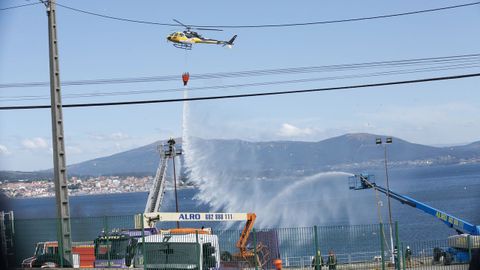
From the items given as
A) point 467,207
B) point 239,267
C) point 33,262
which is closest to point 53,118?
point 33,262

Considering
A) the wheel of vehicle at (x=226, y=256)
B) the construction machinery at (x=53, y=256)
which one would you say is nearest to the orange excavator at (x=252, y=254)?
the wheel of vehicle at (x=226, y=256)

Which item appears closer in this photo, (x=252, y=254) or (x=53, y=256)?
(x=53, y=256)

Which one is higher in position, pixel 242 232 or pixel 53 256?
pixel 242 232

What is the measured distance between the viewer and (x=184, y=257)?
80.0 ft

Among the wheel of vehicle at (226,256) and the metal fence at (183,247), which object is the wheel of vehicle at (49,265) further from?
the wheel of vehicle at (226,256)

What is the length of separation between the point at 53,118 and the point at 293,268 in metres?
12.1

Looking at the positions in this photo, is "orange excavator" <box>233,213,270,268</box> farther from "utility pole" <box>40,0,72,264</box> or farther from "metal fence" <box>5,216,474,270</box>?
"utility pole" <box>40,0,72,264</box>

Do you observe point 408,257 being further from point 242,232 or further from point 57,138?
point 57,138

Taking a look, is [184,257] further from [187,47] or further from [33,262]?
[187,47]

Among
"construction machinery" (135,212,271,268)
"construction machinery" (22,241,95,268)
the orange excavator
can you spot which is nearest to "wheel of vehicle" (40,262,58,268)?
"construction machinery" (22,241,95,268)

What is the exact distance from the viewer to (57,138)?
2544 centimetres

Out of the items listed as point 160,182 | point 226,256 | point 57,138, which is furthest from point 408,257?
point 160,182

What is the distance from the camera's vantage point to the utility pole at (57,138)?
25.3m

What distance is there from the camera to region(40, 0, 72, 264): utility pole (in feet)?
83.0
